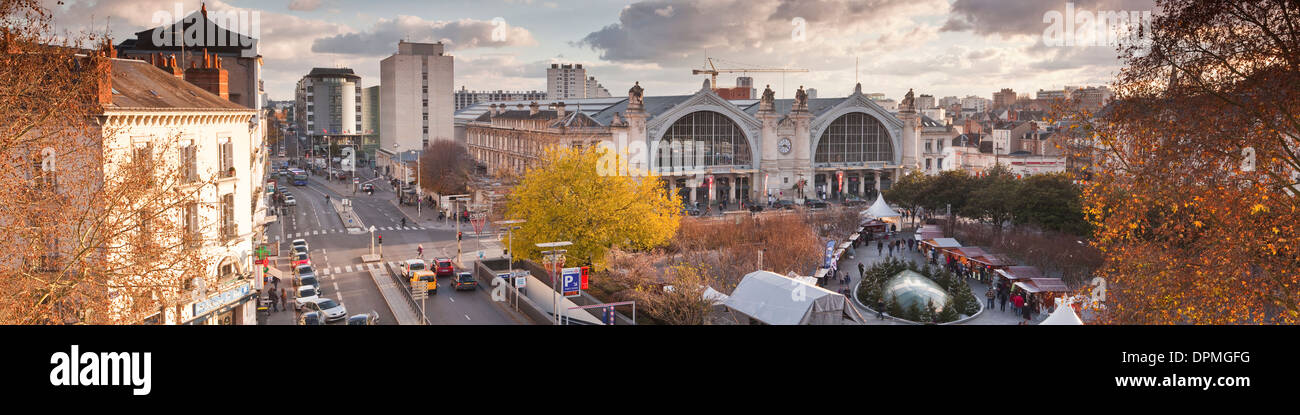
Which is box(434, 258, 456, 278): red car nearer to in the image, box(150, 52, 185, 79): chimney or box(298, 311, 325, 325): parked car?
box(298, 311, 325, 325): parked car

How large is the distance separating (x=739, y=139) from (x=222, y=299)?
1838 inches

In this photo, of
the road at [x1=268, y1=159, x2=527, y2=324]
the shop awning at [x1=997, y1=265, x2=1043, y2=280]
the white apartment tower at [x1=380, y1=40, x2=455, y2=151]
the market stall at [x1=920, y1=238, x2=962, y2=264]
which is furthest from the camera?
the white apartment tower at [x1=380, y1=40, x2=455, y2=151]

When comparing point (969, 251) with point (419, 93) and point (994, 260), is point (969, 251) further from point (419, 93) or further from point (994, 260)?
point (419, 93)

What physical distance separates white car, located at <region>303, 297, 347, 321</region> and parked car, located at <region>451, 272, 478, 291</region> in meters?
4.80

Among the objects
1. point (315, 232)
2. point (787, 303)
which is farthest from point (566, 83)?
point (787, 303)

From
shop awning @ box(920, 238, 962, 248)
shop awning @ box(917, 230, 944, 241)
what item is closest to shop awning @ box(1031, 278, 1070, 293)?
shop awning @ box(920, 238, 962, 248)

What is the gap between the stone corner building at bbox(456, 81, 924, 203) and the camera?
63.2 m

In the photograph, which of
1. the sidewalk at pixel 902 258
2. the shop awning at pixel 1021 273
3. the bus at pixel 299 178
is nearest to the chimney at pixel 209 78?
the sidewalk at pixel 902 258

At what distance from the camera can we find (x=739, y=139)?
67.1 m

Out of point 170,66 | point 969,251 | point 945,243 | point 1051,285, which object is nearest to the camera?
point 1051,285
